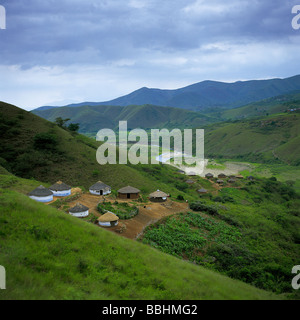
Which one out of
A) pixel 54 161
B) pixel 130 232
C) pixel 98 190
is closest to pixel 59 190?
pixel 98 190

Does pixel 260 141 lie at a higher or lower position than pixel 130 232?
higher

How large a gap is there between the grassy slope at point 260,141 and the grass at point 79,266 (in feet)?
354

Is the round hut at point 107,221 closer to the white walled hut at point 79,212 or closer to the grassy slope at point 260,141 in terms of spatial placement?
the white walled hut at point 79,212

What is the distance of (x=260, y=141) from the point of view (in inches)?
5340

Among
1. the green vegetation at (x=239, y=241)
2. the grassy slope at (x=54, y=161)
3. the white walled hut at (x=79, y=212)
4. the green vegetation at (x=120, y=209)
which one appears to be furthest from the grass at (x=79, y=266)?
the grassy slope at (x=54, y=161)

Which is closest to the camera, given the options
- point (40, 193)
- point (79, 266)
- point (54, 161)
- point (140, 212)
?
point (79, 266)

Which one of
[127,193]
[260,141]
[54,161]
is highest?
[260,141]

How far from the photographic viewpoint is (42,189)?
3081cm

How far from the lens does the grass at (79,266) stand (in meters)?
10.8

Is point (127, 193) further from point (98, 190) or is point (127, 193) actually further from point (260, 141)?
→ point (260, 141)
